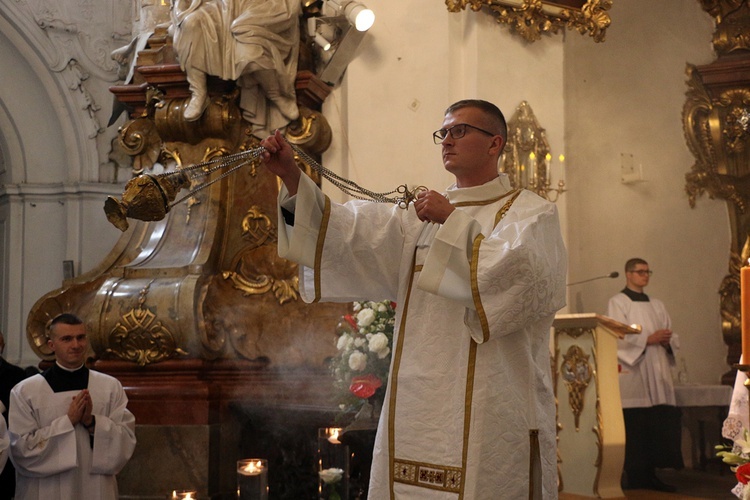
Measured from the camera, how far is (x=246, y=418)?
680 centimetres

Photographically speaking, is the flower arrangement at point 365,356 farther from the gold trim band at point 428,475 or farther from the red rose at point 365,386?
the gold trim band at point 428,475

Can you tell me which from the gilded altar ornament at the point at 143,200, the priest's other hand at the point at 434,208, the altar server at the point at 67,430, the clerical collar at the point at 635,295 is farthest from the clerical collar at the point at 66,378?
the clerical collar at the point at 635,295

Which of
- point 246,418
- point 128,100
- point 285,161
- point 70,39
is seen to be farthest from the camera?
point 70,39

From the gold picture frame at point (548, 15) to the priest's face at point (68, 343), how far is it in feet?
12.0

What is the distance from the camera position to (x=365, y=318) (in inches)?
228

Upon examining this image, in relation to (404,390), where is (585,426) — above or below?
below

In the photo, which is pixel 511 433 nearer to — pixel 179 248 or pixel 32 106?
pixel 179 248

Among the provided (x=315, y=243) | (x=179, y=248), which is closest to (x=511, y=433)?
(x=315, y=243)

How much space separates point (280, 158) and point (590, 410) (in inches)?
193

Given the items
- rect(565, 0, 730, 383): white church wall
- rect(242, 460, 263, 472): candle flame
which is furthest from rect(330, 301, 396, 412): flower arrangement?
rect(565, 0, 730, 383): white church wall

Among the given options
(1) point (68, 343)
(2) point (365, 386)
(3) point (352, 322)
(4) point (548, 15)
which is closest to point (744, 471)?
(2) point (365, 386)

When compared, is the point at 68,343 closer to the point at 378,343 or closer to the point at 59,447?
the point at 59,447

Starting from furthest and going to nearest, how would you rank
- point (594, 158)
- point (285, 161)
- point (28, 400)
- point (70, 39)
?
point (70, 39) < point (594, 158) < point (28, 400) < point (285, 161)

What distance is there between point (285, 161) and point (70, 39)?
28.7ft
